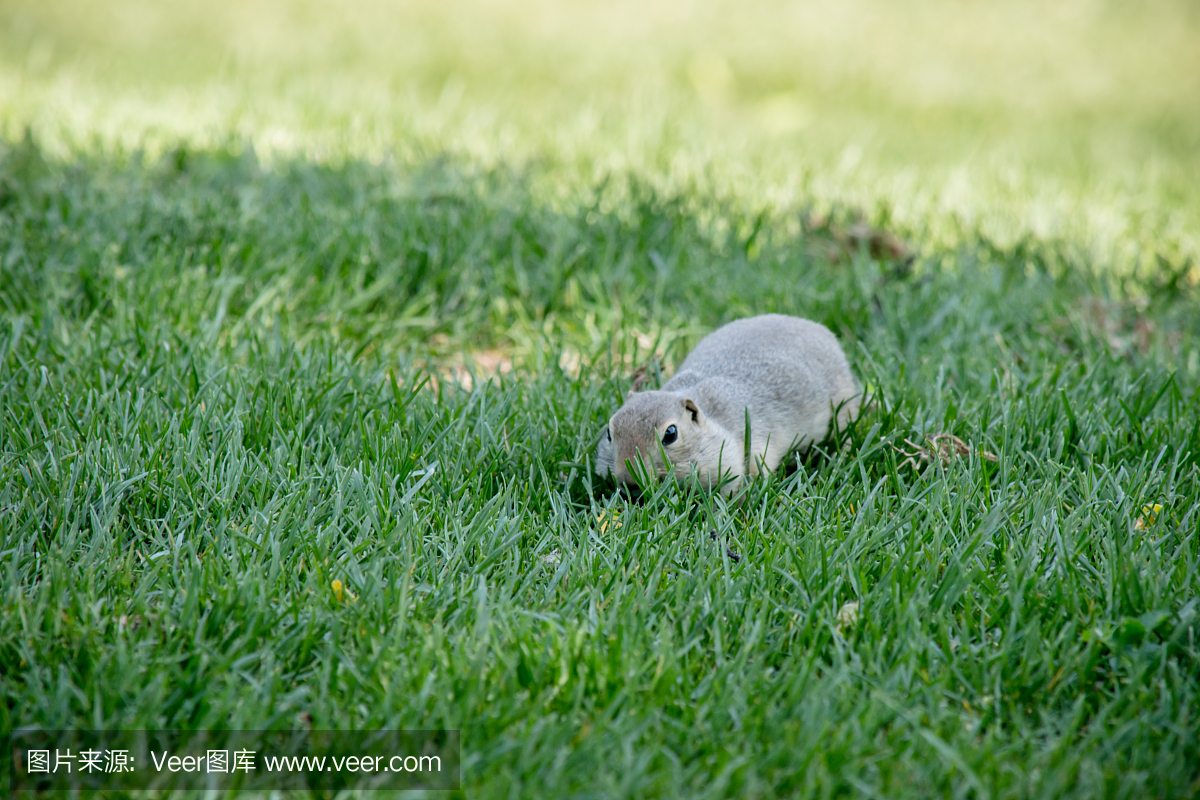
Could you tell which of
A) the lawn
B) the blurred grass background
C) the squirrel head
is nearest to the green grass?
the lawn

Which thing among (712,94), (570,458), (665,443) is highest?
(712,94)

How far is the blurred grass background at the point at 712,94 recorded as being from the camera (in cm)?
582

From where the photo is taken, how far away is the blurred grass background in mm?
5816

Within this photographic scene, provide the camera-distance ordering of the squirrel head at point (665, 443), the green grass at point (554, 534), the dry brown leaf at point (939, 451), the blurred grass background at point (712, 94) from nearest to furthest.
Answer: the green grass at point (554, 534) < the squirrel head at point (665, 443) < the dry brown leaf at point (939, 451) < the blurred grass background at point (712, 94)

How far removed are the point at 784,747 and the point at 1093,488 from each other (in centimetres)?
147

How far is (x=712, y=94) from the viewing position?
8930mm

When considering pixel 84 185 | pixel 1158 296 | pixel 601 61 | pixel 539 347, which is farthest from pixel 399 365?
pixel 601 61

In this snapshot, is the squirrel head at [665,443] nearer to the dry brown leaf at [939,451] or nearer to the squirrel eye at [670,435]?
the squirrel eye at [670,435]

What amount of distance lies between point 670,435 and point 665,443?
0.03 metres

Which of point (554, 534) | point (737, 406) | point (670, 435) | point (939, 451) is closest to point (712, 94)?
point (737, 406)

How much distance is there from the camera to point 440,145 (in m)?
5.99

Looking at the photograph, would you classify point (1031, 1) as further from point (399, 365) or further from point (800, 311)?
point (399, 365)

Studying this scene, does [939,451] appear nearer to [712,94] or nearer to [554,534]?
[554,534]

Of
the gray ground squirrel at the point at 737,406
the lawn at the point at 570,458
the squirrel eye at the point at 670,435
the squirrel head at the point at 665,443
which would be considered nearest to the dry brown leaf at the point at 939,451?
the lawn at the point at 570,458
